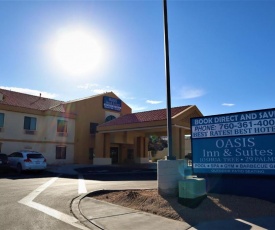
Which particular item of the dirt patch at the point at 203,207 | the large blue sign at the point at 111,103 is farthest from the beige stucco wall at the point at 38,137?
the dirt patch at the point at 203,207

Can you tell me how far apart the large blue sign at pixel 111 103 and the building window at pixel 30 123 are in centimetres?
1001

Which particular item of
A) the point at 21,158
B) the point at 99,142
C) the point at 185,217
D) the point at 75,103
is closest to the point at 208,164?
the point at 185,217

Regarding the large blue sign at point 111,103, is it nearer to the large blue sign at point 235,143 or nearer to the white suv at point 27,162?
the white suv at point 27,162

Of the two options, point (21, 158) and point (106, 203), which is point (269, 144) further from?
point (21, 158)

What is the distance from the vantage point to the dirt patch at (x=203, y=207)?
7.57 meters

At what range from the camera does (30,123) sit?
1244 inches

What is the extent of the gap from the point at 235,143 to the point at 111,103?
3113 cm

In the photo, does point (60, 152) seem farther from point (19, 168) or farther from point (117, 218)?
point (117, 218)

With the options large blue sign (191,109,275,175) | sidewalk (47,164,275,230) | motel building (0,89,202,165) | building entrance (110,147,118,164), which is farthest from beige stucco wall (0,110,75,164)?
large blue sign (191,109,275,175)

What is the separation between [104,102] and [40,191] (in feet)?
89.9

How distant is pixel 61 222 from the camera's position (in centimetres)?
711

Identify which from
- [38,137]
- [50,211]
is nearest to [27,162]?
Answer: [38,137]

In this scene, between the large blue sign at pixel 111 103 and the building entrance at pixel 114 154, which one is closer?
the building entrance at pixel 114 154

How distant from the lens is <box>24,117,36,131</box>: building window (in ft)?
102
